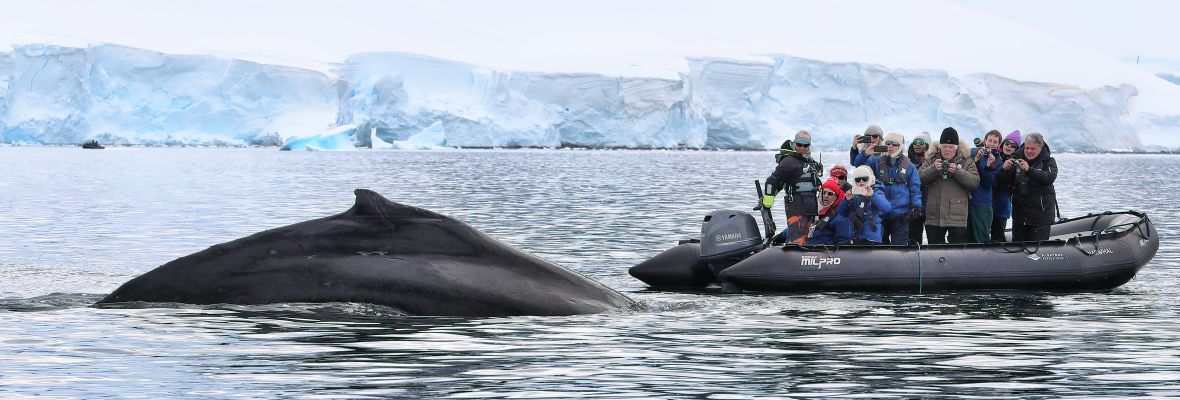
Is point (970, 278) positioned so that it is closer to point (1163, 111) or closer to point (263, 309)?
point (263, 309)

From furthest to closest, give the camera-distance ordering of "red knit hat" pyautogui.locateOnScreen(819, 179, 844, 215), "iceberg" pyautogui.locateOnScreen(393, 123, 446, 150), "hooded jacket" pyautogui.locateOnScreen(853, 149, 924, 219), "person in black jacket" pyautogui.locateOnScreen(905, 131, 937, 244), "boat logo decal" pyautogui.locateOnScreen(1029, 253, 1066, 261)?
"iceberg" pyautogui.locateOnScreen(393, 123, 446, 150) < "person in black jacket" pyautogui.locateOnScreen(905, 131, 937, 244) < "boat logo decal" pyautogui.locateOnScreen(1029, 253, 1066, 261) < "hooded jacket" pyautogui.locateOnScreen(853, 149, 924, 219) < "red knit hat" pyautogui.locateOnScreen(819, 179, 844, 215)

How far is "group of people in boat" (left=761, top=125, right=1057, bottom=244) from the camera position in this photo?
48.6ft

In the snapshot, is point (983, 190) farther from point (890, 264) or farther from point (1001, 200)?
point (890, 264)

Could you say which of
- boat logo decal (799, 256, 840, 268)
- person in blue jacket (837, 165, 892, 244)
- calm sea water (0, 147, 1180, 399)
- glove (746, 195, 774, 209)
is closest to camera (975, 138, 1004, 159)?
person in blue jacket (837, 165, 892, 244)

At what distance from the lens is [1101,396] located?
27.9 feet

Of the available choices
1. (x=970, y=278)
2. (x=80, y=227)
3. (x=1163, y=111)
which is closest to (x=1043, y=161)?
(x=970, y=278)

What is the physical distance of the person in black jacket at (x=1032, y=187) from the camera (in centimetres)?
1541

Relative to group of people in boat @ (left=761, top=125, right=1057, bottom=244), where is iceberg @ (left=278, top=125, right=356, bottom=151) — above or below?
below

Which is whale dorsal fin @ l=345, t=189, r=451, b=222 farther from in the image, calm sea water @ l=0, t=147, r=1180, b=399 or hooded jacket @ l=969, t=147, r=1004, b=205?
hooded jacket @ l=969, t=147, r=1004, b=205

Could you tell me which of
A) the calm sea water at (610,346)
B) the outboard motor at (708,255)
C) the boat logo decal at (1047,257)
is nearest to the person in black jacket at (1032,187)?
the boat logo decal at (1047,257)

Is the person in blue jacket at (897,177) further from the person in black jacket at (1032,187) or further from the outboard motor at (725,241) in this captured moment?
the outboard motor at (725,241)

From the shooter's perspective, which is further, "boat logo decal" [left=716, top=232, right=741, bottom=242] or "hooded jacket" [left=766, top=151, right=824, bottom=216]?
"boat logo decal" [left=716, top=232, right=741, bottom=242]

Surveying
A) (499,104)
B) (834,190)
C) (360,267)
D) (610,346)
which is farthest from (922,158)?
(499,104)

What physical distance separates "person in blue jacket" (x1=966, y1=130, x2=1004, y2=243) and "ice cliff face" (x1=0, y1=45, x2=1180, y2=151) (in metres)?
71.3
